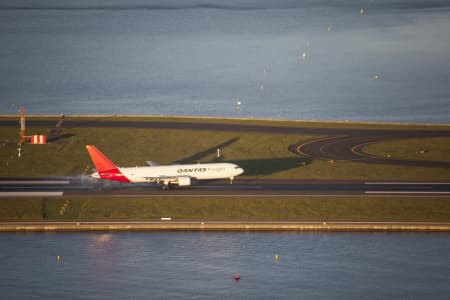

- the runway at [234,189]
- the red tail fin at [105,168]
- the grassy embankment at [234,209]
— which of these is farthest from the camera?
the red tail fin at [105,168]

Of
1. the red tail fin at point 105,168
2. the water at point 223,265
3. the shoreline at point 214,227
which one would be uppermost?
the red tail fin at point 105,168

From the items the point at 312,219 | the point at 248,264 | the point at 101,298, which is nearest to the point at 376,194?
the point at 312,219

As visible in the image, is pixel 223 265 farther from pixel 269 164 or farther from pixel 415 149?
pixel 415 149

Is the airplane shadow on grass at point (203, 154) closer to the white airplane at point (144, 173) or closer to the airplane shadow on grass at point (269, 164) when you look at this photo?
the airplane shadow on grass at point (269, 164)

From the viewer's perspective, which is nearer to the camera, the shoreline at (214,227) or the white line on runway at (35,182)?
the shoreline at (214,227)

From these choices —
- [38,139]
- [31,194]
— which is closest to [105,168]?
[31,194]

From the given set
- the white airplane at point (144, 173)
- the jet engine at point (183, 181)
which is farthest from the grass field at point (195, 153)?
the jet engine at point (183, 181)

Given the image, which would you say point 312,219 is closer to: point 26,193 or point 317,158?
point 317,158
